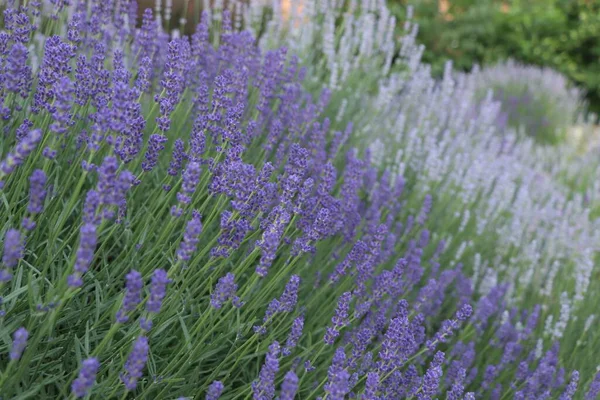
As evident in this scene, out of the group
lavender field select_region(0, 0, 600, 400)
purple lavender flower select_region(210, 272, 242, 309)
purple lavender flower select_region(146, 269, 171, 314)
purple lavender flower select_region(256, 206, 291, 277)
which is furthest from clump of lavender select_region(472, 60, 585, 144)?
purple lavender flower select_region(146, 269, 171, 314)

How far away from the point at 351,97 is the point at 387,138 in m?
0.35

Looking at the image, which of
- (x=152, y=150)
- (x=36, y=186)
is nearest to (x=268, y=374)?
(x=36, y=186)

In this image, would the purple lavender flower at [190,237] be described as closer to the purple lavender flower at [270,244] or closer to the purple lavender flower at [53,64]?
the purple lavender flower at [270,244]

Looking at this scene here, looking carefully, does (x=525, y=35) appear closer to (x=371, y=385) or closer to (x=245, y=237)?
(x=245, y=237)

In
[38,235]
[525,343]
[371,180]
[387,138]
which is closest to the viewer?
[38,235]

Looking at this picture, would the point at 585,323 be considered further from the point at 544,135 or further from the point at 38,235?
the point at 544,135

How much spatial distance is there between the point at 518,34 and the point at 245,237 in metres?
9.46

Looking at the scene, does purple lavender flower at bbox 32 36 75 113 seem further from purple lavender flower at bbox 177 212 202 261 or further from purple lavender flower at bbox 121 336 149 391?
purple lavender flower at bbox 121 336 149 391

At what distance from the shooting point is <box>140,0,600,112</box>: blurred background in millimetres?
9430

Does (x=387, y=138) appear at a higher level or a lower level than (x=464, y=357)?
higher

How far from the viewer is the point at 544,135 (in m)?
8.05

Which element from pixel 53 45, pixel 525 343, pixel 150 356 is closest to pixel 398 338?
pixel 150 356

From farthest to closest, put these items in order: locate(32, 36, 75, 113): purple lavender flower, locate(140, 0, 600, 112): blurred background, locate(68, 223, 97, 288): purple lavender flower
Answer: locate(140, 0, 600, 112): blurred background < locate(32, 36, 75, 113): purple lavender flower < locate(68, 223, 97, 288): purple lavender flower

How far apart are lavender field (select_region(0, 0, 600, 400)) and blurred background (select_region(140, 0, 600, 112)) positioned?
481 cm
